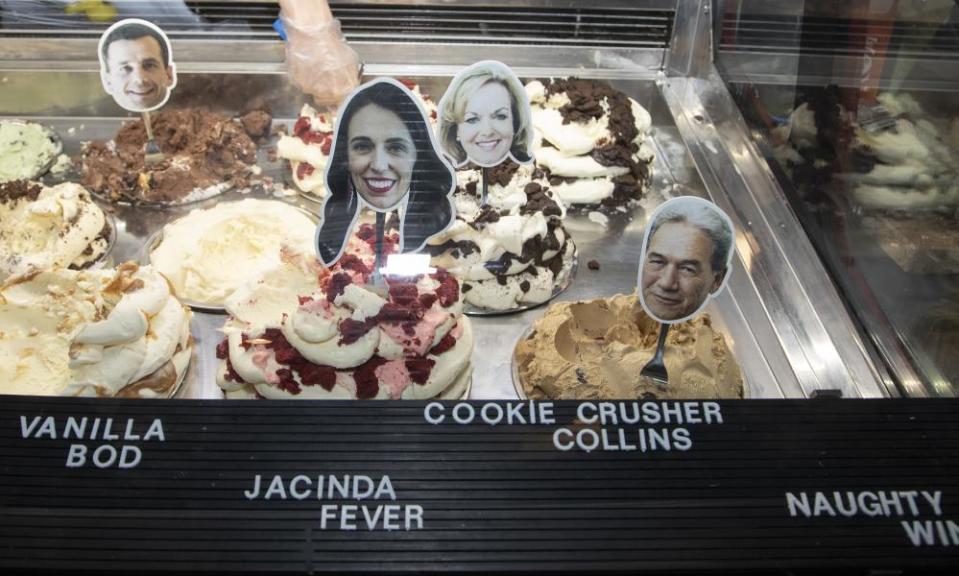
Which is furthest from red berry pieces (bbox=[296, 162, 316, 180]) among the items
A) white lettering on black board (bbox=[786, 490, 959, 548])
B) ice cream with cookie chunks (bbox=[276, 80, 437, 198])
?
white lettering on black board (bbox=[786, 490, 959, 548])

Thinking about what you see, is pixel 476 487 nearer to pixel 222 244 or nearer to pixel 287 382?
pixel 287 382

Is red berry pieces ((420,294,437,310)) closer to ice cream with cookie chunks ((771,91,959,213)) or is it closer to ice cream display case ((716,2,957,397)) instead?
ice cream display case ((716,2,957,397))

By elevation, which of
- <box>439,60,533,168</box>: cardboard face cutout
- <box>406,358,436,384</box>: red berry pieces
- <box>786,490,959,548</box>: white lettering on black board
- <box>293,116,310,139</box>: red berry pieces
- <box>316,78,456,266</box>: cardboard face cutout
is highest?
<box>293,116,310,139</box>: red berry pieces

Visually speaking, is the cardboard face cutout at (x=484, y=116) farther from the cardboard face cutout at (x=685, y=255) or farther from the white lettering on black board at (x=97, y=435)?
the white lettering on black board at (x=97, y=435)

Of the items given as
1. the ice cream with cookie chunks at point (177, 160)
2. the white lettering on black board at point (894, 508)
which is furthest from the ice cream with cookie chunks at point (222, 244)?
the white lettering on black board at point (894, 508)

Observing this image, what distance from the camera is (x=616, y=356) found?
168 cm

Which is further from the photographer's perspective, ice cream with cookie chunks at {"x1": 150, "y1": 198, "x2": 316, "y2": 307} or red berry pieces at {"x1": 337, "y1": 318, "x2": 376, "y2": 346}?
ice cream with cookie chunks at {"x1": 150, "y1": 198, "x2": 316, "y2": 307}

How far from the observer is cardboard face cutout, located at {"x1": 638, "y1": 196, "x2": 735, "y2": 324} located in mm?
1469

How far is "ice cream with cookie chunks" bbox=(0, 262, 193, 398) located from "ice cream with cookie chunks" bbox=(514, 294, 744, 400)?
0.71 m

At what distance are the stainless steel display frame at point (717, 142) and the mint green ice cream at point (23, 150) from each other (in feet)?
0.44

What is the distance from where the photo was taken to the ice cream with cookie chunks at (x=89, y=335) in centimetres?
159

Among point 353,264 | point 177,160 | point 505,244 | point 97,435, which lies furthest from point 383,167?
point 177,160

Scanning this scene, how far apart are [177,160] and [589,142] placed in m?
1.05

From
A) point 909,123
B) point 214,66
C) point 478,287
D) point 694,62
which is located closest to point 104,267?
point 214,66
